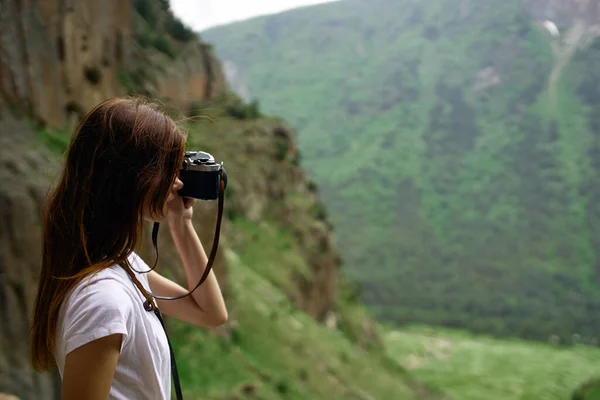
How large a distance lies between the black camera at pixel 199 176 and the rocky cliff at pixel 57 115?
0.72 m

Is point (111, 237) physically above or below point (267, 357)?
above

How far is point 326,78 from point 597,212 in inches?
1333

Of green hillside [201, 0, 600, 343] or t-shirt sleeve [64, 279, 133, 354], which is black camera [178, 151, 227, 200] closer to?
t-shirt sleeve [64, 279, 133, 354]

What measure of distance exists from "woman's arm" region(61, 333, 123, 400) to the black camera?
1.78 feet

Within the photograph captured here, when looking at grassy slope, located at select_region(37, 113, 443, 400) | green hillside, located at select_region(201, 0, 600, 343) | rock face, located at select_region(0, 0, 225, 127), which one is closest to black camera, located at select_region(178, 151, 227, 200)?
grassy slope, located at select_region(37, 113, 443, 400)

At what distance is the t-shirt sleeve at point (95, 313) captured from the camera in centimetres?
138

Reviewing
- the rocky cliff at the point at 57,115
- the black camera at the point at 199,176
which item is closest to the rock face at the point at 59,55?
the rocky cliff at the point at 57,115

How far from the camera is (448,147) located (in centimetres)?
6931

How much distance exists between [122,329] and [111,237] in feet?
0.98

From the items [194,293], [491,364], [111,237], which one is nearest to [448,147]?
[491,364]

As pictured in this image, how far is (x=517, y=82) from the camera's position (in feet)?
230

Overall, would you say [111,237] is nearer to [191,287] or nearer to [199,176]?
[199,176]

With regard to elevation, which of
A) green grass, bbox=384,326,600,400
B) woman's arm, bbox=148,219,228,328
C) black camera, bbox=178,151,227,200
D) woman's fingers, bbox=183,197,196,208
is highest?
black camera, bbox=178,151,227,200

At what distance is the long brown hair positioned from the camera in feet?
5.19
